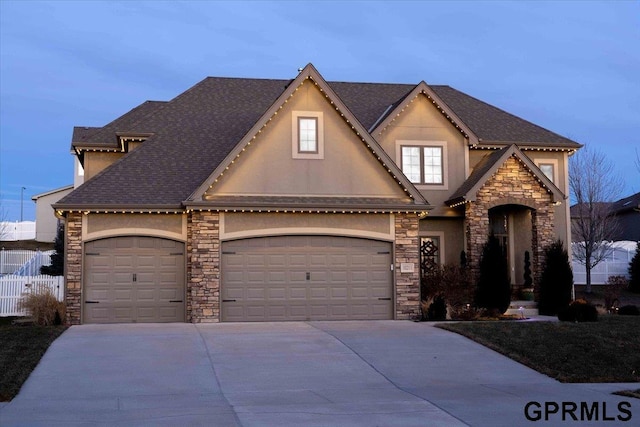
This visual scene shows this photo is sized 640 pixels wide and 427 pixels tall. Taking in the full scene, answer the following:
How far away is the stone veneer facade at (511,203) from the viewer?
25.7m

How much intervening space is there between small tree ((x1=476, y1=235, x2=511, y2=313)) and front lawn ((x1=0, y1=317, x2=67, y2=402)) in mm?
12624

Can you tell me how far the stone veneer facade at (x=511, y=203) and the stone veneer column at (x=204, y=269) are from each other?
29.0ft

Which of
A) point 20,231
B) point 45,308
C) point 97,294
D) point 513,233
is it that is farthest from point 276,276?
point 20,231

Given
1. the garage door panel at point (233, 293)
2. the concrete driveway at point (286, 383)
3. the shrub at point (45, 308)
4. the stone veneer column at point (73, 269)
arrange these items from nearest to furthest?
the concrete driveway at point (286, 383) → the shrub at point (45, 308) → the stone veneer column at point (73, 269) → the garage door panel at point (233, 293)

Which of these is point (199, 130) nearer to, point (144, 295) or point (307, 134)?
point (307, 134)

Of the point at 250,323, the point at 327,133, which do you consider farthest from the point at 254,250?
the point at 327,133

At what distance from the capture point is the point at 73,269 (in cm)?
2150

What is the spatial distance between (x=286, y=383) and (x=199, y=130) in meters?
14.2

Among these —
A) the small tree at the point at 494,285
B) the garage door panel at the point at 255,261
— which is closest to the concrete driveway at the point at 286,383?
the garage door panel at the point at 255,261

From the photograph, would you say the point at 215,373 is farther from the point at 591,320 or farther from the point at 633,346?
the point at 591,320

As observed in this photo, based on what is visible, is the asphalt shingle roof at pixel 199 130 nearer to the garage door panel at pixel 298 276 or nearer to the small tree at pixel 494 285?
the garage door panel at pixel 298 276

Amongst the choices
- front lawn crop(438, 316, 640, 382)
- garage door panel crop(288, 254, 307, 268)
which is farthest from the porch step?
garage door panel crop(288, 254, 307, 268)

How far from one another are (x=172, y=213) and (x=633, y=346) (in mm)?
12541

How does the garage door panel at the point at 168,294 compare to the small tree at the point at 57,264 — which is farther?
the small tree at the point at 57,264
